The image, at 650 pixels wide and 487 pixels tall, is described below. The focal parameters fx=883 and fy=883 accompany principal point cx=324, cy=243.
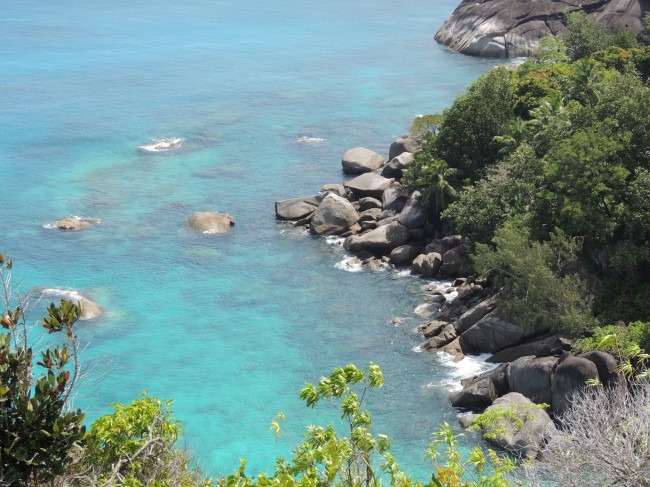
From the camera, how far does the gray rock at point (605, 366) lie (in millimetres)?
35625

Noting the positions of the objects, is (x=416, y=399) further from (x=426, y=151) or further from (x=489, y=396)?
(x=426, y=151)

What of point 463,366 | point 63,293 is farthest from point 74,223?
point 463,366

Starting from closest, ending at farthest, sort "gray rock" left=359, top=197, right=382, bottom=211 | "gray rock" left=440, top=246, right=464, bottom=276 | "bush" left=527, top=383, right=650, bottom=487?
"bush" left=527, top=383, right=650, bottom=487 < "gray rock" left=440, top=246, right=464, bottom=276 < "gray rock" left=359, top=197, right=382, bottom=211

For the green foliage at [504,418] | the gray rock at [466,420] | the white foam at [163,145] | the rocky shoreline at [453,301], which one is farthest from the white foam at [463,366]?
the white foam at [163,145]

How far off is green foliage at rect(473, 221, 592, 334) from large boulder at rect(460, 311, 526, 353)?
631 mm

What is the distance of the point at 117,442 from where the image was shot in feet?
66.0

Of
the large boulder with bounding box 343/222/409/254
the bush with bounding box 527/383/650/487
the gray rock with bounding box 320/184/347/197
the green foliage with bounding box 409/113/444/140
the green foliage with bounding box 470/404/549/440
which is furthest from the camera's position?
the gray rock with bounding box 320/184/347/197

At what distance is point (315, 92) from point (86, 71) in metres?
29.8

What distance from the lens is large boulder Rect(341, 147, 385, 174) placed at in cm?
6881

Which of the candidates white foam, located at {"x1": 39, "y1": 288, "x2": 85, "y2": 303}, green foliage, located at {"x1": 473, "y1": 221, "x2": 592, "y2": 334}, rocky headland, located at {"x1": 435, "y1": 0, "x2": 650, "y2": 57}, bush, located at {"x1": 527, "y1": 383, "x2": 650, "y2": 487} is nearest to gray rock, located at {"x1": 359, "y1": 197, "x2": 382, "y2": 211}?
green foliage, located at {"x1": 473, "y1": 221, "x2": 592, "y2": 334}

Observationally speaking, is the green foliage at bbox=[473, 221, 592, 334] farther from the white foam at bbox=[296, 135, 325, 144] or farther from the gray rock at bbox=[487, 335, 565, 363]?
the white foam at bbox=[296, 135, 325, 144]

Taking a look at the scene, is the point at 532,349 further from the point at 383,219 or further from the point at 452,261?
the point at 383,219

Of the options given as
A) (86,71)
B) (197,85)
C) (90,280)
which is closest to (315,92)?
(197,85)

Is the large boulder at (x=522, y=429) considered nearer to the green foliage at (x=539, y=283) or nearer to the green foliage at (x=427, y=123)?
the green foliage at (x=539, y=283)
